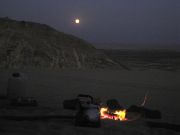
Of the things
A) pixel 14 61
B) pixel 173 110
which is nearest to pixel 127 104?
pixel 173 110

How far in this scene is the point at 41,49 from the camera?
2153cm

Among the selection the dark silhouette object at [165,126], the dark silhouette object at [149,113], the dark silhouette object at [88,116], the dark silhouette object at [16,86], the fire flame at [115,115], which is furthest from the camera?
the dark silhouette object at [16,86]

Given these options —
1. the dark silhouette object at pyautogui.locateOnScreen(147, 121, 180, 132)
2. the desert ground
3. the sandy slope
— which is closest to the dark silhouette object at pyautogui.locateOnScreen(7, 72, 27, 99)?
the desert ground

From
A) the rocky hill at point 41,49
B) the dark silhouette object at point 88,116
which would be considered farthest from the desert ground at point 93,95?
the rocky hill at point 41,49

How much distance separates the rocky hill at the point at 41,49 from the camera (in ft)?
66.5

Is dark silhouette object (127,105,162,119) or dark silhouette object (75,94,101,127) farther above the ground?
dark silhouette object (75,94,101,127)

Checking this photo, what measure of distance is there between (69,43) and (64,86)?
11.5 metres

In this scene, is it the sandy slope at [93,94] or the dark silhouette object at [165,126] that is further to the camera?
the dark silhouette object at [165,126]

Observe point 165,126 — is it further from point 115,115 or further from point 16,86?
point 16,86

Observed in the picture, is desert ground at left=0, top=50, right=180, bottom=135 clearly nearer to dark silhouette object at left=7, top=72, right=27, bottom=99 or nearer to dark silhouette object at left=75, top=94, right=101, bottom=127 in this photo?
dark silhouette object at left=75, top=94, right=101, bottom=127

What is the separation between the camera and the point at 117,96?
11.6 metres

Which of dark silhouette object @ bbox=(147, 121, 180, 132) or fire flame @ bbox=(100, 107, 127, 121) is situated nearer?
dark silhouette object @ bbox=(147, 121, 180, 132)

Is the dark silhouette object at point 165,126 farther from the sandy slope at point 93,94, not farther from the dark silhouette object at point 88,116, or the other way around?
the dark silhouette object at point 88,116

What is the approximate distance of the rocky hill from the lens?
66.5 feet
